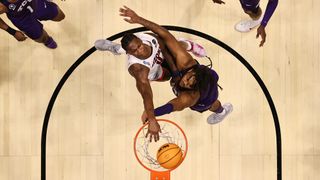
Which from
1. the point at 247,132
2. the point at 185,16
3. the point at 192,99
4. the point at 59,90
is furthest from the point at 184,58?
the point at 59,90

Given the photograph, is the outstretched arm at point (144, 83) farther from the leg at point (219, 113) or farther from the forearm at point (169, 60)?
the leg at point (219, 113)

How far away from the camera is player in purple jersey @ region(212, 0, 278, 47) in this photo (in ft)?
20.4

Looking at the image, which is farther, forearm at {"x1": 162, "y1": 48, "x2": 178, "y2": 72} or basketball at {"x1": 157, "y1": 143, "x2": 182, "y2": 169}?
basketball at {"x1": 157, "y1": 143, "x2": 182, "y2": 169}

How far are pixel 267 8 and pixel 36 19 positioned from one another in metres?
3.16

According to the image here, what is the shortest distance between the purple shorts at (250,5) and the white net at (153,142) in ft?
6.29

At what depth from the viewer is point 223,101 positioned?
257 inches

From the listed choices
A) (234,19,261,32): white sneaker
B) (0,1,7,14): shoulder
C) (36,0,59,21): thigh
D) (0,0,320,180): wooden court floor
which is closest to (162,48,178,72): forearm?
(0,0,320,180): wooden court floor

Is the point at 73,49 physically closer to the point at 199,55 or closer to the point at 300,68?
the point at 199,55

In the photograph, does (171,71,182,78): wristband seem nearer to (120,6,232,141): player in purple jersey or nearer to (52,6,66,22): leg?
(120,6,232,141): player in purple jersey

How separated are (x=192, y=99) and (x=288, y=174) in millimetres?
1960

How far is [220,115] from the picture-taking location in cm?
643

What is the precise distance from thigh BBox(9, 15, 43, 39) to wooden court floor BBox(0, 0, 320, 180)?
334 millimetres

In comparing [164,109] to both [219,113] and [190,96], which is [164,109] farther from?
[219,113]

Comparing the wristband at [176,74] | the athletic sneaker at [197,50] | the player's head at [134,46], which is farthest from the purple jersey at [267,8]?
the player's head at [134,46]
